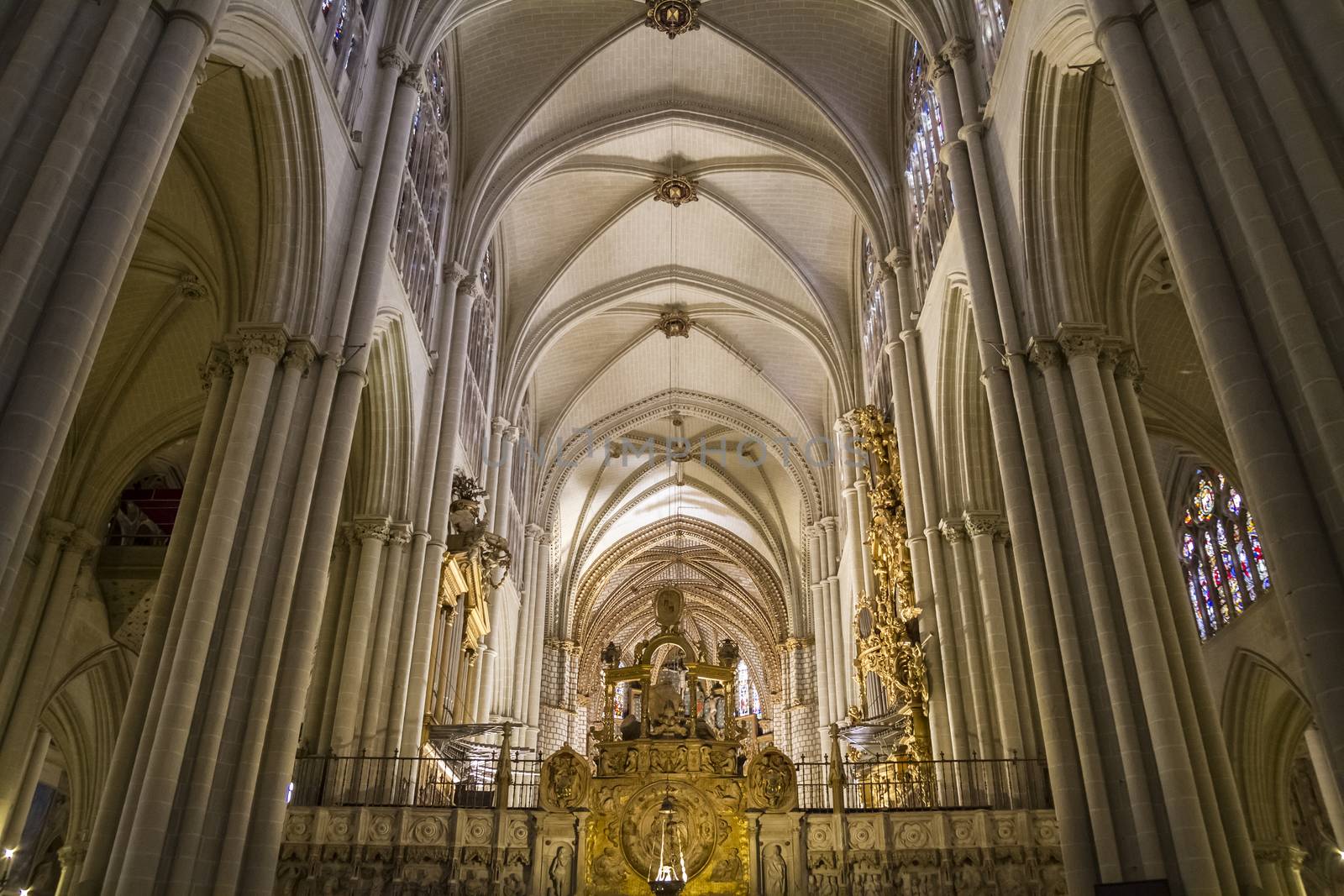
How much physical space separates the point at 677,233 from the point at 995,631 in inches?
595

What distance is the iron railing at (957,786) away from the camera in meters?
13.2

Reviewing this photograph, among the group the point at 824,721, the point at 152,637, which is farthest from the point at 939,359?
the point at 824,721

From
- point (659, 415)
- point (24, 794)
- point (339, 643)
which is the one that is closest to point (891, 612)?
point (339, 643)

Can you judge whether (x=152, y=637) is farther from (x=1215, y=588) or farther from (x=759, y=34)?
(x=1215, y=588)

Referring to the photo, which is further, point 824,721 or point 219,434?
point 824,721

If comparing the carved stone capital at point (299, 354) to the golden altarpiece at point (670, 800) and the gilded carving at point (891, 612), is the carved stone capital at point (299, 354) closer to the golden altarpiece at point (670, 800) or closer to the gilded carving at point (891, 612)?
the golden altarpiece at point (670, 800)

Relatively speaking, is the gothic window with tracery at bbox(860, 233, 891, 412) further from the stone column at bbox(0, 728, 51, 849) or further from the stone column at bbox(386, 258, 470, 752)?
the stone column at bbox(0, 728, 51, 849)

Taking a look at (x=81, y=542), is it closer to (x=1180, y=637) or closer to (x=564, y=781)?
(x=564, y=781)

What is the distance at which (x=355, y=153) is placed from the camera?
14.5 metres

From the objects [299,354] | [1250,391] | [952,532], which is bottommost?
[1250,391]

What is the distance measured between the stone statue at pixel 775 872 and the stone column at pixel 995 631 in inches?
132

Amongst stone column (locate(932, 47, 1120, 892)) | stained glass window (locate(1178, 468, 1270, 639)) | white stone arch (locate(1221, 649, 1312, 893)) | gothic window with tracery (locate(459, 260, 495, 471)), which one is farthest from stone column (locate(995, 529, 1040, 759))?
gothic window with tracery (locate(459, 260, 495, 471))

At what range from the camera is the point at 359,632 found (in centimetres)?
1513

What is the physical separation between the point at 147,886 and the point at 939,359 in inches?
506
